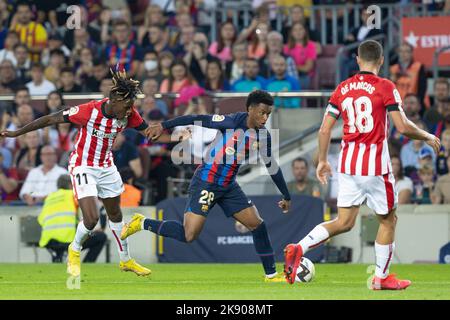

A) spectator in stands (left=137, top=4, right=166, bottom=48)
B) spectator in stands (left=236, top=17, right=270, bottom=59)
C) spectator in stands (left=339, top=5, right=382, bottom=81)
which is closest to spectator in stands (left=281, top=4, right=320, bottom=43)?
spectator in stands (left=236, top=17, right=270, bottom=59)

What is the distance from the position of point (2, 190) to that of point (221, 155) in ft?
26.2

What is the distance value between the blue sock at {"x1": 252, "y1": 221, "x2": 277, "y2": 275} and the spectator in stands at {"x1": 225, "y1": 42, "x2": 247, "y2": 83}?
27.6 feet

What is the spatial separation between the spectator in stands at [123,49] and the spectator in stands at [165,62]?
2.52 feet

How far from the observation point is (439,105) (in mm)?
21047

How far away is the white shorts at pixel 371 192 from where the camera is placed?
12211 mm

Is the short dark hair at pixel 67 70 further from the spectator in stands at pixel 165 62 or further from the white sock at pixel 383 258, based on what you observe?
the white sock at pixel 383 258

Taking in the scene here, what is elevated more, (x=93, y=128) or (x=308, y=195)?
(x=93, y=128)

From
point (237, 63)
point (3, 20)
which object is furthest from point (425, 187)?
point (3, 20)

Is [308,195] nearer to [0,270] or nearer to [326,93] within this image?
[326,93]

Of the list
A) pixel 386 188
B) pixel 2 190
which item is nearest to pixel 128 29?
pixel 2 190

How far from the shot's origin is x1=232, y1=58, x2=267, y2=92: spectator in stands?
72.4 feet

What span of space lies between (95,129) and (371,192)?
11.2 feet

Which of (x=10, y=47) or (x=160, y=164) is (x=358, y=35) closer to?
(x=160, y=164)

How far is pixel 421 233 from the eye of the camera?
19.4 m
